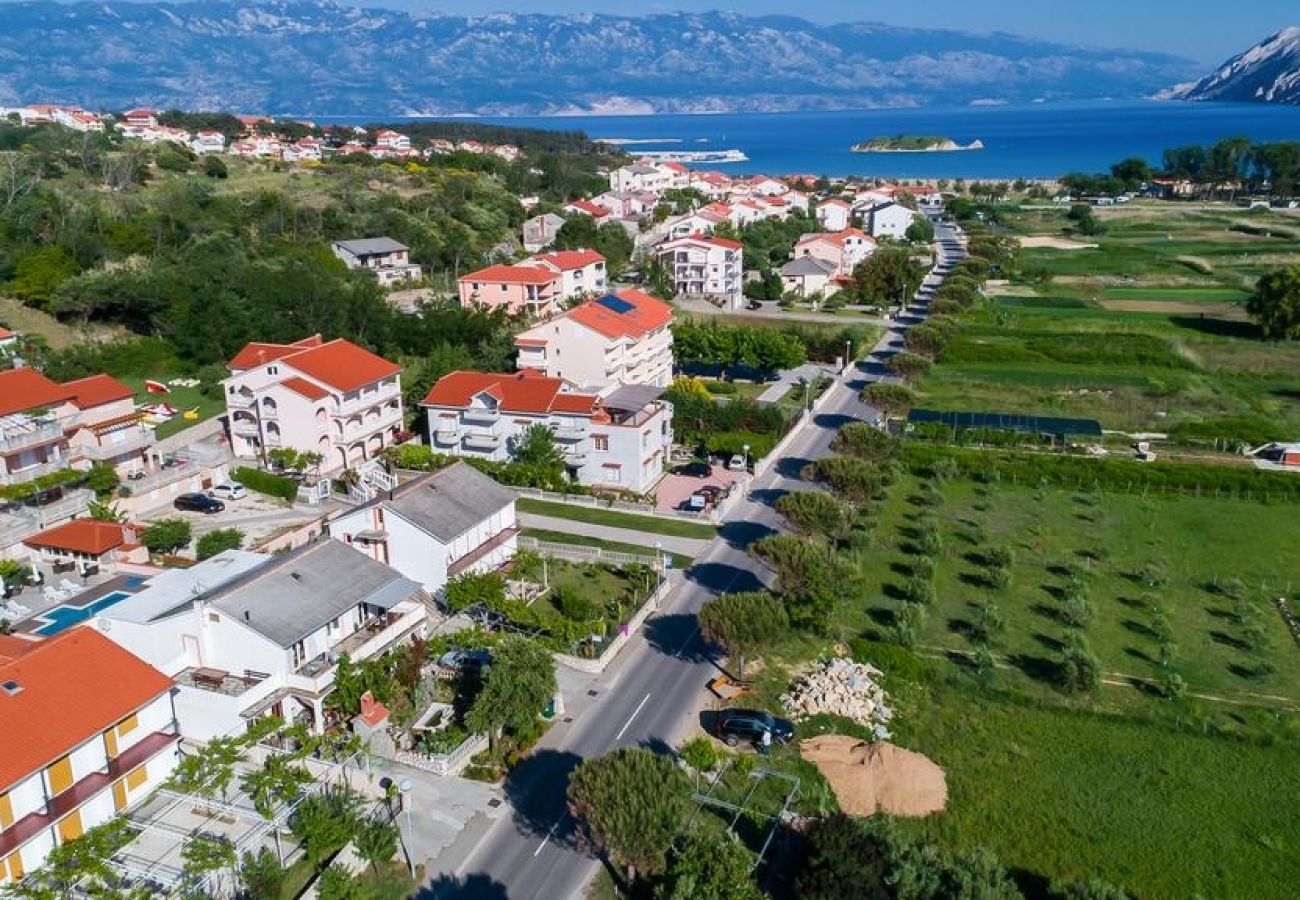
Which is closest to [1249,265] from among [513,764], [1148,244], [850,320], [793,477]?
[1148,244]

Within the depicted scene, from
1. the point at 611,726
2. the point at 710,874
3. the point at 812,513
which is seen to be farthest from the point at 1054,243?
the point at 710,874

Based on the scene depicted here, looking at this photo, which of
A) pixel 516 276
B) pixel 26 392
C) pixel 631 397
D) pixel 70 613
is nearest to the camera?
pixel 70 613

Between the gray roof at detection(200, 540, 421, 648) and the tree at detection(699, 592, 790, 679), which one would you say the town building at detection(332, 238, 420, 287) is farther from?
the tree at detection(699, 592, 790, 679)

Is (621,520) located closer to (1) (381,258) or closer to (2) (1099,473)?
(2) (1099,473)

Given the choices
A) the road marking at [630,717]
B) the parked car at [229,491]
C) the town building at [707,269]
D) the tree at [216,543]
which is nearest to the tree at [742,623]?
the road marking at [630,717]

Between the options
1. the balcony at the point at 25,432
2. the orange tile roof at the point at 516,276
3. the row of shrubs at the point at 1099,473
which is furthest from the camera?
the orange tile roof at the point at 516,276

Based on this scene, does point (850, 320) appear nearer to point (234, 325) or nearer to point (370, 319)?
point (370, 319)

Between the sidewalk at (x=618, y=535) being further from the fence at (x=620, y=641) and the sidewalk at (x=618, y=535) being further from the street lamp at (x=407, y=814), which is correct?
the street lamp at (x=407, y=814)

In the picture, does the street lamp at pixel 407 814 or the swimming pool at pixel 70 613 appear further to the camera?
the swimming pool at pixel 70 613
